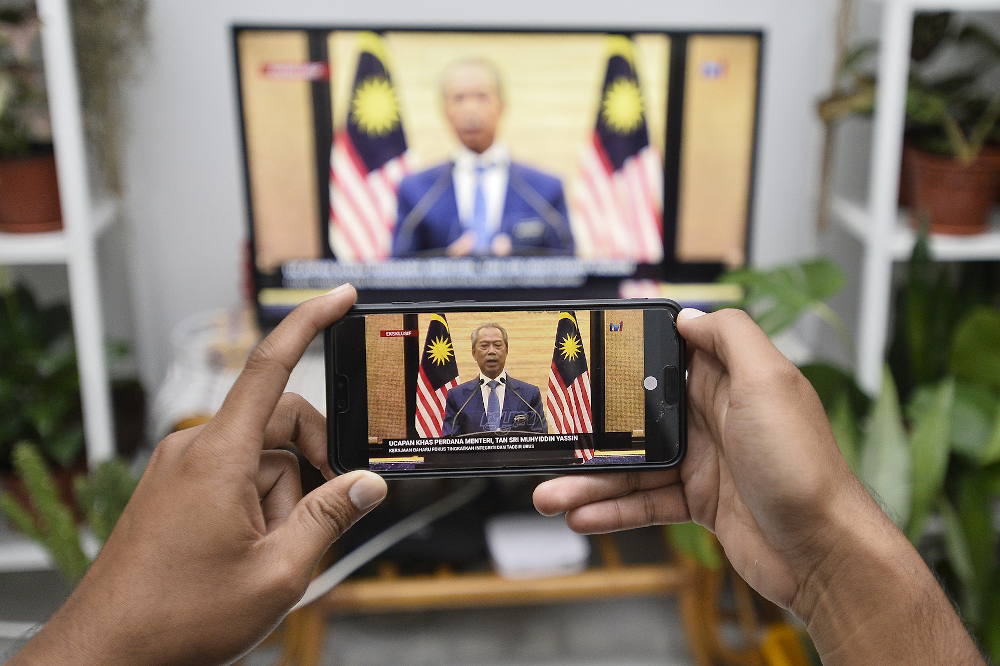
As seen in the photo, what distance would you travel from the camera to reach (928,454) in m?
1.20

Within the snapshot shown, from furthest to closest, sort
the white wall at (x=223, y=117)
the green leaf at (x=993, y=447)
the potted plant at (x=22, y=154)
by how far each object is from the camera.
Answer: the white wall at (x=223, y=117), the potted plant at (x=22, y=154), the green leaf at (x=993, y=447)

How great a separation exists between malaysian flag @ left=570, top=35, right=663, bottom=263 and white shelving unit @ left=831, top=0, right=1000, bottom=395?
0.42 m

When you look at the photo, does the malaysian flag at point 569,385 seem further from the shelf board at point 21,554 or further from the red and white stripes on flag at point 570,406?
the shelf board at point 21,554

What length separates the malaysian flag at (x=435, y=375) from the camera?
765 millimetres

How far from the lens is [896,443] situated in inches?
46.5

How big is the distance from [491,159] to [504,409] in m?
0.95

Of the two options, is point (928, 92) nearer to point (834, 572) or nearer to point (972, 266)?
point (972, 266)

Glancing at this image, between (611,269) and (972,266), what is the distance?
745 millimetres

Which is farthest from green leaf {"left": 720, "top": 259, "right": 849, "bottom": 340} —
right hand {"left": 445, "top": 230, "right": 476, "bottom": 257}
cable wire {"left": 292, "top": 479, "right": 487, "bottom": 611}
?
cable wire {"left": 292, "top": 479, "right": 487, "bottom": 611}

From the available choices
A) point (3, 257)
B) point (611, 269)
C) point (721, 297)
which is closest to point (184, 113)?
point (3, 257)

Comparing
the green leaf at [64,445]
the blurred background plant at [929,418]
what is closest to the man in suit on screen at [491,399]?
the blurred background plant at [929,418]

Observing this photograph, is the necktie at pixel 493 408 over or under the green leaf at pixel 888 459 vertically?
over

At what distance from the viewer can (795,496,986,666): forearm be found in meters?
0.65

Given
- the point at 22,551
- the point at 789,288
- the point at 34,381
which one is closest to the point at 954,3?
the point at 789,288
